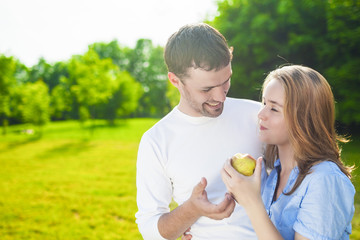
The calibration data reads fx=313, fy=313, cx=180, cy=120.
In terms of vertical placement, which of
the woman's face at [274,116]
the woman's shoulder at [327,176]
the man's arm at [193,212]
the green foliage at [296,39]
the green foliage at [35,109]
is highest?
the green foliage at [296,39]

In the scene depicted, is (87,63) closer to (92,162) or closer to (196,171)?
(92,162)

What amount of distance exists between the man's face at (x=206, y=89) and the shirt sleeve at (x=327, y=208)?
3.00 feet

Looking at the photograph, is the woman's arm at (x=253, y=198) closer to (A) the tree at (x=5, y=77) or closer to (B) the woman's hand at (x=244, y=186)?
(B) the woman's hand at (x=244, y=186)

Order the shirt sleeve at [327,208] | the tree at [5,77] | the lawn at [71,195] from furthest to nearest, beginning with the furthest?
the tree at [5,77] → the lawn at [71,195] → the shirt sleeve at [327,208]

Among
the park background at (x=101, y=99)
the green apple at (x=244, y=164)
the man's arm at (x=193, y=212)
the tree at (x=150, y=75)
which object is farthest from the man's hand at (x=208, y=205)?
the tree at (x=150, y=75)

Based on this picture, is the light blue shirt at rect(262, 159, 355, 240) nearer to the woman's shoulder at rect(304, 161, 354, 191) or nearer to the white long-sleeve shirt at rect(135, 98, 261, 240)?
the woman's shoulder at rect(304, 161, 354, 191)

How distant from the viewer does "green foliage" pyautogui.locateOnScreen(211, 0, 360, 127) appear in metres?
12.5

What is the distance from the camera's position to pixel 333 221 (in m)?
1.81

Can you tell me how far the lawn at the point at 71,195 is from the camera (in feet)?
22.4

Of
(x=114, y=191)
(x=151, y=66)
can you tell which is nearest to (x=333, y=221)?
(x=114, y=191)

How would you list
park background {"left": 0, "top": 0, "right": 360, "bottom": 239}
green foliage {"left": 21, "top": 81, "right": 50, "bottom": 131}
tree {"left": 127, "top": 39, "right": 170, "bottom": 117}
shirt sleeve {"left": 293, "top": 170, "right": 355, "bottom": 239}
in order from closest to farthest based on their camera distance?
1. shirt sleeve {"left": 293, "top": 170, "right": 355, "bottom": 239}
2. park background {"left": 0, "top": 0, "right": 360, "bottom": 239}
3. green foliage {"left": 21, "top": 81, "right": 50, "bottom": 131}
4. tree {"left": 127, "top": 39, "right": 170, "bottom": 117}

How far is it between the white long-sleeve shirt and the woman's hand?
18.9 inches

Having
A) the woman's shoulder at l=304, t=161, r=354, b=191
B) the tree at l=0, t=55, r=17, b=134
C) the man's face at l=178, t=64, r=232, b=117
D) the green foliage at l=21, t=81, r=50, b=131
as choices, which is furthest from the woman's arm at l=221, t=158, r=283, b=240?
the green foliage at l=21, t=81, r=50, b=131

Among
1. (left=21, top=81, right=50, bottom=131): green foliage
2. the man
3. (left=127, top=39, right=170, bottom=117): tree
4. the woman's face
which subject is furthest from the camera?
(left=127, top=39, right=170, bottom=117): tree
